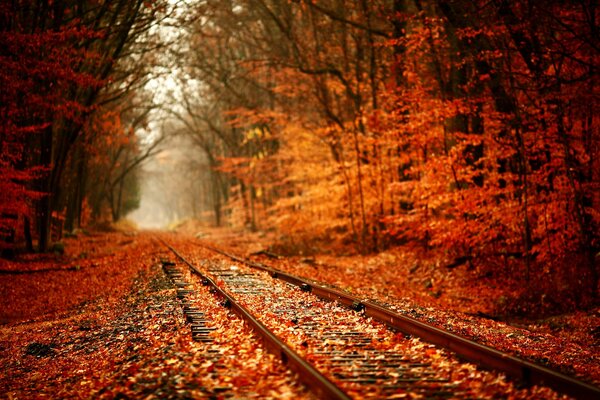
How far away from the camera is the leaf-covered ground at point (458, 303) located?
7.40 metres

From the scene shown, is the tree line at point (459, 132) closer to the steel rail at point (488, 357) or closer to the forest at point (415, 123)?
the forest at point (415, 123)

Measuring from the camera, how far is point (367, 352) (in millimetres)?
6625


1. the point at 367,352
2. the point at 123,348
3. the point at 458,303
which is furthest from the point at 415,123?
the point at 123,348

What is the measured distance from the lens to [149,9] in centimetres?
2153

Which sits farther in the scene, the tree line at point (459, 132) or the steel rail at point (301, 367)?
the tree line at point (459, 132)

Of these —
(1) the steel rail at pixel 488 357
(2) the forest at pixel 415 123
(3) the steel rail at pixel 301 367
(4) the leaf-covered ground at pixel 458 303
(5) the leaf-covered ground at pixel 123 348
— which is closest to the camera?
(3) the steel rail at pixel 301 367

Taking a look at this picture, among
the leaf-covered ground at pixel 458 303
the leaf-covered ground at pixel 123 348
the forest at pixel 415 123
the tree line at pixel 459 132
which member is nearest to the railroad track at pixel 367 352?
the leaf-covered ground at pixel 123 348

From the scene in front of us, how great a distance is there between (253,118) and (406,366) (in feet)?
83.4

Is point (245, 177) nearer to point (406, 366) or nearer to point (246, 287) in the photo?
point (246, 287)

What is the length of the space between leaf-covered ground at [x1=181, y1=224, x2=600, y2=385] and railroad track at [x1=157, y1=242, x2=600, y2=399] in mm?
808

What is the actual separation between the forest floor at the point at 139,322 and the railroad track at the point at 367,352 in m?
0.82

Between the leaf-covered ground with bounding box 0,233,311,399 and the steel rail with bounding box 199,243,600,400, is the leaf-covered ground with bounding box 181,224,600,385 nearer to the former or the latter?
the steel rail with bounding box 199,243,600,400

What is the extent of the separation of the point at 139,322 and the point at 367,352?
4.61m

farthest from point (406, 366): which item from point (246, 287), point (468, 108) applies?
point (468, 108)
